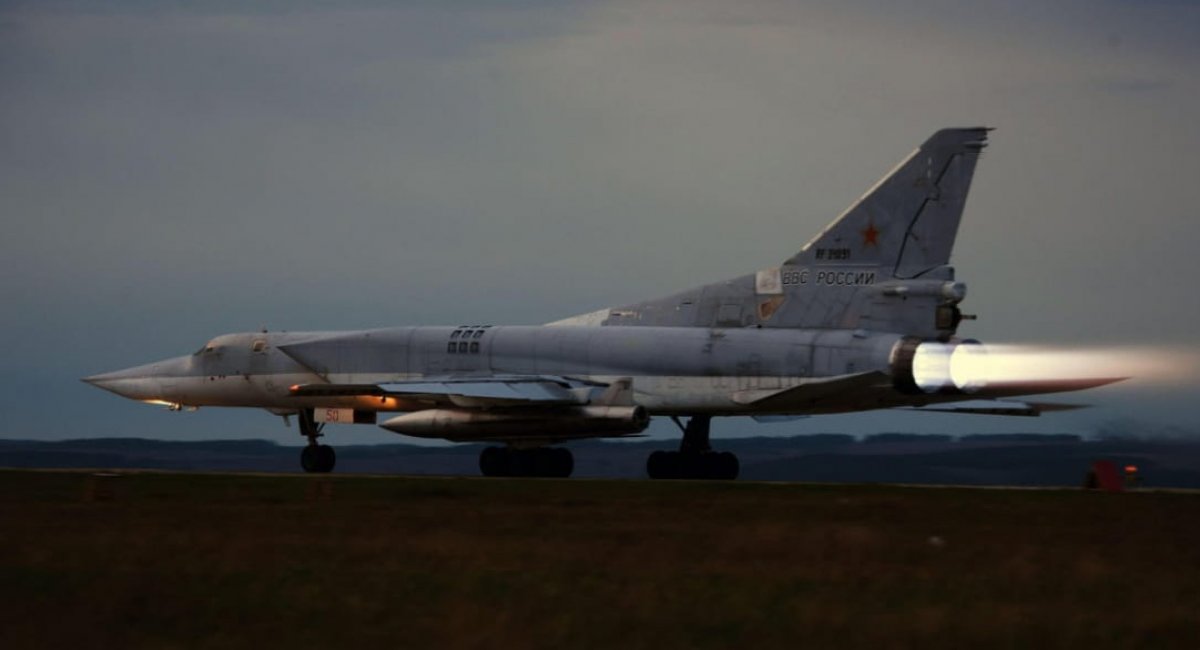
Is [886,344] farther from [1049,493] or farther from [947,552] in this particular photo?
[947,552]

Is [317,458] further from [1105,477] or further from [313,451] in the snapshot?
[1105,477]

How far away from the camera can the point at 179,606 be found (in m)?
13.6

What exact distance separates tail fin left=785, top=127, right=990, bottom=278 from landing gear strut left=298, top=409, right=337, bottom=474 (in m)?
13.1

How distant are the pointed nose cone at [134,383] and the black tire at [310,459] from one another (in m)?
4.85

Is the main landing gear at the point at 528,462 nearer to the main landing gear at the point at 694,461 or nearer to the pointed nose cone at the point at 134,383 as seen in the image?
the main landing gear at the point at 694,461

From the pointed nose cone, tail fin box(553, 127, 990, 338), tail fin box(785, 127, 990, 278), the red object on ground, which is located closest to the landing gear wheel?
the pointed nose cone

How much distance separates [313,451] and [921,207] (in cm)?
1484

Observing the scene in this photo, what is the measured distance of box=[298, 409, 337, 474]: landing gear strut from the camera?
39.3 m

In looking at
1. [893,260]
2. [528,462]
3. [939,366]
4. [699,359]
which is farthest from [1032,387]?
[528,462]

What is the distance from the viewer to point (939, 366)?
30.9m

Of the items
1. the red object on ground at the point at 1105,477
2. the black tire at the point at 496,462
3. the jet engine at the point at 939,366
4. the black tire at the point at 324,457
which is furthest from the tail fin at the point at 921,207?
the black tire at the point at 324,457

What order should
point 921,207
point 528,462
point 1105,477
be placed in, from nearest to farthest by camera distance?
point 1105,477 < point 921,207 < point 528,462

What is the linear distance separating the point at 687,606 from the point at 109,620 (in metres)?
4.27

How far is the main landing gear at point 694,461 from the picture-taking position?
35375 mm
